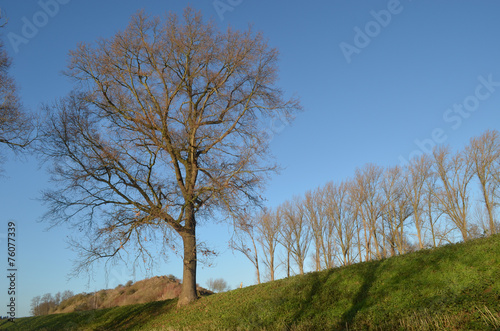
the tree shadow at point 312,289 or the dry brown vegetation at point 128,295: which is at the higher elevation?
the dry brown vegetation at point 128,295

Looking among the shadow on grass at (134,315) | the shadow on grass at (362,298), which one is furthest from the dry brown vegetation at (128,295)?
the shadow on grass at (362,298)

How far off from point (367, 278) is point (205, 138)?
9976 mm

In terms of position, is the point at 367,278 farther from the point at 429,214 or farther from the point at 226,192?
the point at 429,214

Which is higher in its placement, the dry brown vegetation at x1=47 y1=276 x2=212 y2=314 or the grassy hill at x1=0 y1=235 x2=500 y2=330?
the dry brown vegetation at x1=47 y1=276 x2=212 y2=314

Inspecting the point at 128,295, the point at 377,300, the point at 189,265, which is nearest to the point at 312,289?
the point at 377,300

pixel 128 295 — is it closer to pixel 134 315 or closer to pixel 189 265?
pixel 134 315

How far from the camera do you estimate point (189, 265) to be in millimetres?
17406

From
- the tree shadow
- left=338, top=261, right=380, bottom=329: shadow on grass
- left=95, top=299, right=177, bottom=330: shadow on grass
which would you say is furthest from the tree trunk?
left=338, top=261, right=380, bottom=329: shadow on grass

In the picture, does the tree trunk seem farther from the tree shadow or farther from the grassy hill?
the tree shadow

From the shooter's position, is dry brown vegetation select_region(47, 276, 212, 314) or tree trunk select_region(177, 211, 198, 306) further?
dry brown vegetation select_region(47, 276, 212, 314)

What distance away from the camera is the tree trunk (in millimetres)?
17203

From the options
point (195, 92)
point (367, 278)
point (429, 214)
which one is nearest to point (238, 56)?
point (195, 92)

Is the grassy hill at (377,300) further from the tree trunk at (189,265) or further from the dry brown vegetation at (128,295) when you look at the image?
the dry brown vegetation at (128,295)

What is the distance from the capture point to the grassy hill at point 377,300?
8367 mm
